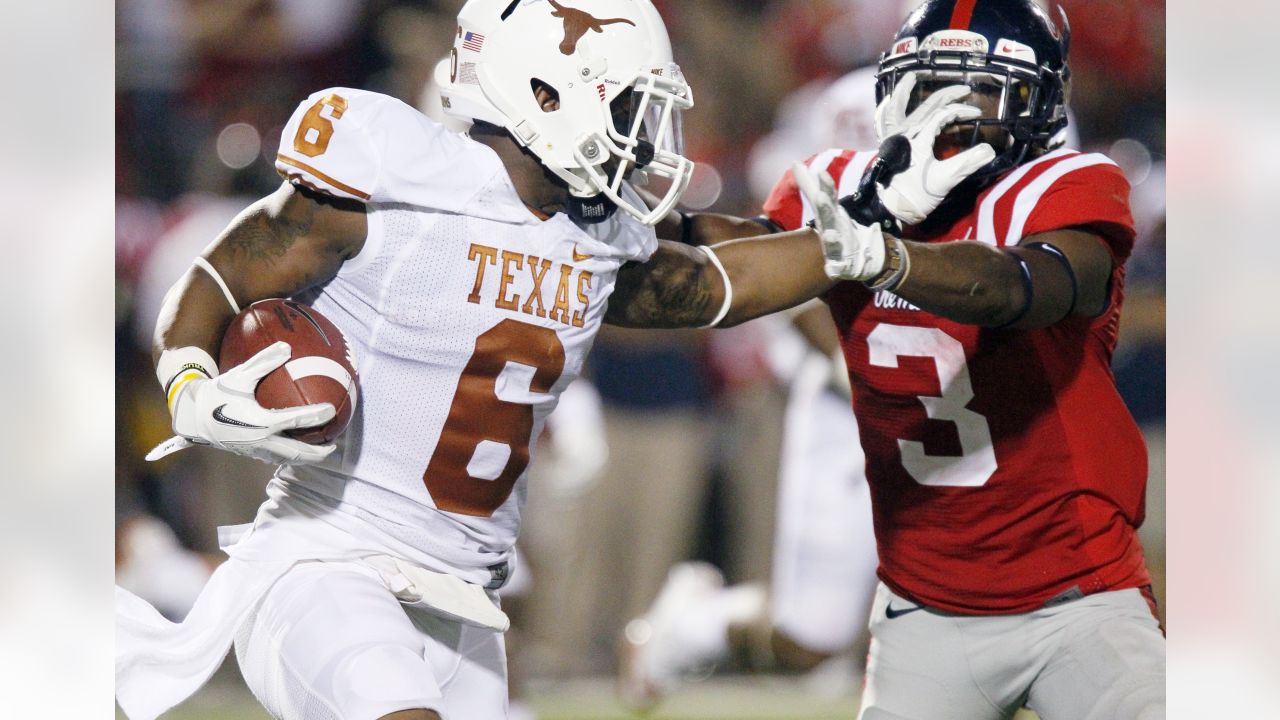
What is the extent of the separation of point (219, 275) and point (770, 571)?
9.14 ft

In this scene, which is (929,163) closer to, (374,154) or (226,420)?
(374,154)

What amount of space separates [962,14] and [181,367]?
1.30 m

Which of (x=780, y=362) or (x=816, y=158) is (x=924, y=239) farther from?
(x=780, y=362)

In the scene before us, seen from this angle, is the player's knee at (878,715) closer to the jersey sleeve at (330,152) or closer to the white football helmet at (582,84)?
the white football helmet at (582,84)

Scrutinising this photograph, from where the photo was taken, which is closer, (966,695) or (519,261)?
(519,261)

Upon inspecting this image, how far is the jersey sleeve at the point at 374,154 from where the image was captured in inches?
68.6

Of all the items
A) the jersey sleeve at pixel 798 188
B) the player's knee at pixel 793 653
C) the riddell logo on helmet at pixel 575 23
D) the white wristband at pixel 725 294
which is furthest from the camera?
the player's knee at pixel 793 653

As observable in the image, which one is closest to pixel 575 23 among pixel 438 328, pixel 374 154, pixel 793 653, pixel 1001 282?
pixel 374 154

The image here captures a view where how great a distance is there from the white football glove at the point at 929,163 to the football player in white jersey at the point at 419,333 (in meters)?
0.34

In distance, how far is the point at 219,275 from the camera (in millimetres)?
1780

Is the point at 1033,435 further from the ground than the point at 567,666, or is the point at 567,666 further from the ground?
the point at 1033,435

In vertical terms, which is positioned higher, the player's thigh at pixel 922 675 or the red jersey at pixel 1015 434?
the red jersey at pixel 1015 434

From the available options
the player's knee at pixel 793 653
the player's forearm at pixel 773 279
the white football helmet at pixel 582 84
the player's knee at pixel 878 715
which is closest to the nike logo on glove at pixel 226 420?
the white football helmet at pixel 582 84
